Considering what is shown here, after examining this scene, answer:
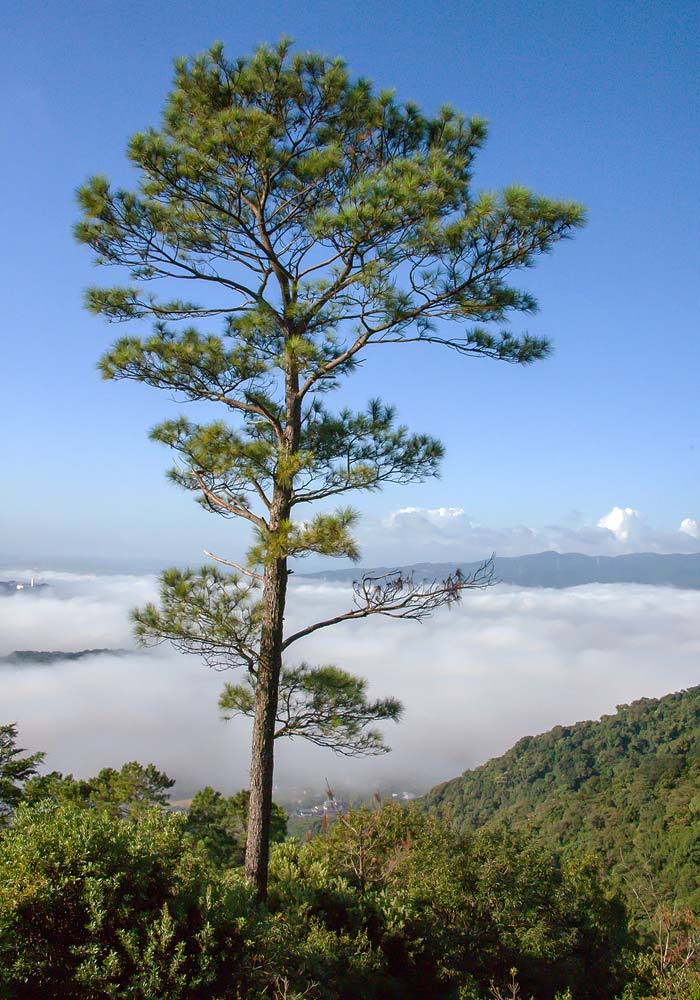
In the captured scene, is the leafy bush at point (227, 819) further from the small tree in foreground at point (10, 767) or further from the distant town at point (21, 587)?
the distant town at point (21, 587)

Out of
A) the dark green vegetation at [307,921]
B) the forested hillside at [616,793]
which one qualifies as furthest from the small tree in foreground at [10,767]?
the forested hillside at [616,793]

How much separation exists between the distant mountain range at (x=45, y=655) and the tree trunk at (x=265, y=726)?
118733mm

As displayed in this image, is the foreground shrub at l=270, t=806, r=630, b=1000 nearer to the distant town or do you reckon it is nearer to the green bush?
the green bush

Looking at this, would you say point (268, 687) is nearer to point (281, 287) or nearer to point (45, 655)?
point (281, 287)

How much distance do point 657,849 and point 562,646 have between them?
170m

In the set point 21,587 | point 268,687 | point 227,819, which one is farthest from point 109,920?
point 21,587

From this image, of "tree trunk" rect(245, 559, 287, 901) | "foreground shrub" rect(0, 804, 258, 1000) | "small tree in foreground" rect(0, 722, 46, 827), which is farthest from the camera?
"small tree in foreground" rect(0, 722, 46, 827)

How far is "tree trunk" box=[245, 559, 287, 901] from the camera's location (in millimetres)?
4957

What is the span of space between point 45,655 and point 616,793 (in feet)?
379

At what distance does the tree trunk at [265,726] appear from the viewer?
4957 mm

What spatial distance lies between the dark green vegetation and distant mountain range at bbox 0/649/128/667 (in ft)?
378

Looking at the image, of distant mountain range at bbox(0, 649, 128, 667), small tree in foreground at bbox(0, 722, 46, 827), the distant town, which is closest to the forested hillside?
small tree in foreground at bbox(0, 722, 46, 827)

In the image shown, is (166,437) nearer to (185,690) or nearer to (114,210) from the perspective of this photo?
(114,210)

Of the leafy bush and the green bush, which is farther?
the leafy bush
